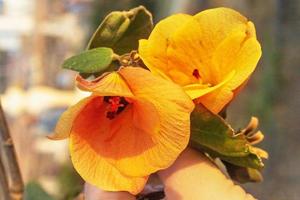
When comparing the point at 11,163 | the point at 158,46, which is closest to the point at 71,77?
the point at 11,163

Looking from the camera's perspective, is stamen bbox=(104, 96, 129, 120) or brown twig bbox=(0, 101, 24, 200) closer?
stamen bbox=(104, 96, 129, 120)

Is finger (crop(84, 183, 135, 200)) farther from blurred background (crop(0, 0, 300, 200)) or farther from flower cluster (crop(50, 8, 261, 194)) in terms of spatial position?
blurred background (crop(0, 0, 300, 200))

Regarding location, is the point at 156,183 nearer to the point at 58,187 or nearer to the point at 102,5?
the point at 58,187

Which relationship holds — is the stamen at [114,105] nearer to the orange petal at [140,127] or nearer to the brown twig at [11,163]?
the orange petal at [140,127]

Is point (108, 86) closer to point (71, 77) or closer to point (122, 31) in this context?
point (122, 31)

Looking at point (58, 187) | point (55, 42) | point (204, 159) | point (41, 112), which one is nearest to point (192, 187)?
point (204, 159)

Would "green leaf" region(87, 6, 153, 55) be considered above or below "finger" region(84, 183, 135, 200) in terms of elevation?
above

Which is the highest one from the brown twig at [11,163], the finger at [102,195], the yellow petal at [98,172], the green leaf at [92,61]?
the green leaf at [92,61]

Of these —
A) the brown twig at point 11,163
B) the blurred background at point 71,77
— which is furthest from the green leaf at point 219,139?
the blurred background at point 71,77

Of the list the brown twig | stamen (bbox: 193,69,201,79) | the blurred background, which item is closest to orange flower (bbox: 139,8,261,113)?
stamen (bbox: 193,69,201,79)
